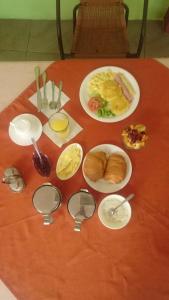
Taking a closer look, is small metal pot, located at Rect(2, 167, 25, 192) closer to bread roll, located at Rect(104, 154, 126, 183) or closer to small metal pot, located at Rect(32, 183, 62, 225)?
small metal pot, located at Rect(32, 183, 62, 225)

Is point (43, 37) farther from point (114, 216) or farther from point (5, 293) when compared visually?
point (5, 293)

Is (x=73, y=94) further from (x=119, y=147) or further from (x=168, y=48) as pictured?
(x=168, y=48)

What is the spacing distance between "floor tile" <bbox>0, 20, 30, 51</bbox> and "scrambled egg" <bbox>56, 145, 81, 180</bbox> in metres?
1.23

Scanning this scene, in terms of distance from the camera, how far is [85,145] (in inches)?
47.6

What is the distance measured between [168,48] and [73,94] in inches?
44.2

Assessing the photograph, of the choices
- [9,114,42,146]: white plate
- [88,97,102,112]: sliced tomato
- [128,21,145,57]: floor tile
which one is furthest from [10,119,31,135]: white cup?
[128,21,145,57]: floor tile

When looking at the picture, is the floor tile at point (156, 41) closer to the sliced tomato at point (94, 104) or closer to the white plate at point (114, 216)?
the sliced tomato at point (94, 104)

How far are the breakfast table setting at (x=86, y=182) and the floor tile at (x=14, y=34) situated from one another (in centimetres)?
93

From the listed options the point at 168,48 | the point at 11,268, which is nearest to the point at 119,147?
the point at 11,268

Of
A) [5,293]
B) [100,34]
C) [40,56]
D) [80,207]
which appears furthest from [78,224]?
[40,56]

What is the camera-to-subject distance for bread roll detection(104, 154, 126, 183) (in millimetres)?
1120

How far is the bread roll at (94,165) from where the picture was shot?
Result: 3.67ft

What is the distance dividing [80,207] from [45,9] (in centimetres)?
150

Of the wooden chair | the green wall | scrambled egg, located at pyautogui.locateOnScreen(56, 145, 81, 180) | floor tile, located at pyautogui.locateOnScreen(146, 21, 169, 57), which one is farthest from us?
floor tile, located at pyautogui.locateOnScreen(146, 21, 169, 57)
